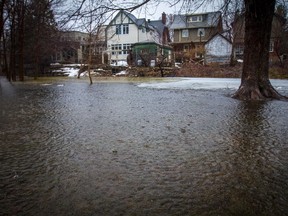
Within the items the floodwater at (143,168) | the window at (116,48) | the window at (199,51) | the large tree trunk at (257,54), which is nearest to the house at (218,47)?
the window at (199,51)

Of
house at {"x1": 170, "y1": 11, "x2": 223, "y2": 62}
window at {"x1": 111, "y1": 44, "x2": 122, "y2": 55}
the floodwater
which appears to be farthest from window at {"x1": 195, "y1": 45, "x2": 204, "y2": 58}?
the floodwater

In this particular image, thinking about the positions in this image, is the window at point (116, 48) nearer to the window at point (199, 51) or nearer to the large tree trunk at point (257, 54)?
the window at point (199, 51)

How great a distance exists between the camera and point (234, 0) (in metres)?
10.0

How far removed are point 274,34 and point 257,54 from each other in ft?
96.8

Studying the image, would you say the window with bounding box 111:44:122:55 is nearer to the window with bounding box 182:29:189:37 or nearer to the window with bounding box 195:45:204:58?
the window with bounding box 182:29:189:37

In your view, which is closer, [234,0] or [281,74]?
[234,0]

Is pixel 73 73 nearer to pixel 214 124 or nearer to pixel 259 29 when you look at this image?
pixel 259 29

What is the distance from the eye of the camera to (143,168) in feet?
9.30

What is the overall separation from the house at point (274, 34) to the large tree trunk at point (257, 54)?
1637 millimetres

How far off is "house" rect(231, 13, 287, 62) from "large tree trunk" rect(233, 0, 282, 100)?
1637 mm

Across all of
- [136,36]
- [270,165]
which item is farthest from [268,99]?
[136,36]

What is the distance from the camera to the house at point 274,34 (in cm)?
1106

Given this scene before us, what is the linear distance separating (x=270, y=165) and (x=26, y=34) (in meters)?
29.8

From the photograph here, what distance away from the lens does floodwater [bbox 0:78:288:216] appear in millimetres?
2070
